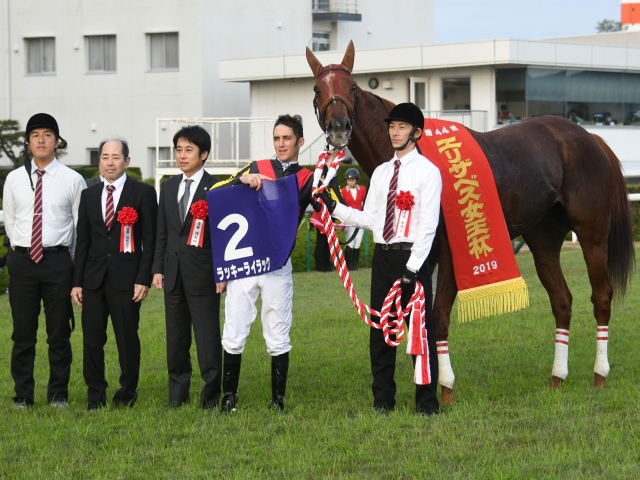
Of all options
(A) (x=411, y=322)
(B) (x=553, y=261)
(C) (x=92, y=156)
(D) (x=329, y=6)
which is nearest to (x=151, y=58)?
(C) (x=92, y=156)

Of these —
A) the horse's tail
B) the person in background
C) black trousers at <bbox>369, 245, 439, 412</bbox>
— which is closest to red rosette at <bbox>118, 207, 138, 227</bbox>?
black trousers at <bbox>369, 245, 439, 412</bbox>

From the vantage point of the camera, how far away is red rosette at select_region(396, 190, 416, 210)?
5.80 m

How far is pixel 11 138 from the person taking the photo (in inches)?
1175

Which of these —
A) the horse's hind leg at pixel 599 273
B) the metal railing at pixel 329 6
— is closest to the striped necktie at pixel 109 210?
the horse's hind leg at pixel 599 273

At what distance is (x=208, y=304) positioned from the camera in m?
6.35

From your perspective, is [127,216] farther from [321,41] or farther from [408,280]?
[321,41]

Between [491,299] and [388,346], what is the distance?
98cm

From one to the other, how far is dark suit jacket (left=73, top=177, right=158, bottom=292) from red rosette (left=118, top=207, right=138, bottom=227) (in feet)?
0.29

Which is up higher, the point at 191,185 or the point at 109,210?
the point at 191,185

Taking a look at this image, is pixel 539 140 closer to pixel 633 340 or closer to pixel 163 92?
pixel 633 340

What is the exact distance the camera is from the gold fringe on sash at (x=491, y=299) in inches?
257

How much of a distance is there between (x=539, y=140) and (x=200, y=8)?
87.3 feet

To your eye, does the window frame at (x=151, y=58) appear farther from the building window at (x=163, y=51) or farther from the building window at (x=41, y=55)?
the building window at (x=41, y=55)

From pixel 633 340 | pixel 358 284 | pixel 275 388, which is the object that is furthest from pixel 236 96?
pixel 275 388
